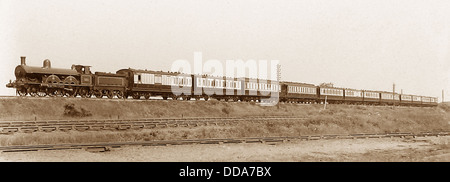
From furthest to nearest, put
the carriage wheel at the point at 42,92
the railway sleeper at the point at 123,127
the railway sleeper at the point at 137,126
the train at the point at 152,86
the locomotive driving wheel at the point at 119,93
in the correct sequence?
the locomotive driving wheel at the point at 119,93 < the carriage wheel at the point at 42,92 < the train at the point at 152,86 < the railway sleeper at the point at 137,126 < the railway sleeper at the point at 123,127

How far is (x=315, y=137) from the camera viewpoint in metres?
19.7

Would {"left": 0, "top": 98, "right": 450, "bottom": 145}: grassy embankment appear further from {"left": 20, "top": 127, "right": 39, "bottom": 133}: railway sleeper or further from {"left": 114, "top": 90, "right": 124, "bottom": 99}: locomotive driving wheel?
{"left": 114, "top": 90, "right": 124, "bottom": 99}: locomotive driving wheel

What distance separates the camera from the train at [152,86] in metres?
26.5

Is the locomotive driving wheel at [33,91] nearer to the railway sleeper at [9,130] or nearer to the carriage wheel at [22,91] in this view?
the carriage wheel at [22,91]

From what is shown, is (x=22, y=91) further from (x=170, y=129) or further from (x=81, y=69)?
(x=170, y=129)

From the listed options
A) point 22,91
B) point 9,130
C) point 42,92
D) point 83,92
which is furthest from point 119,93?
point 9,130

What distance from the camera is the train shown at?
2645 centimetres

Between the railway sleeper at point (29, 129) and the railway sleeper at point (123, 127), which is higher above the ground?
the railway sleeper at point (29, 129)

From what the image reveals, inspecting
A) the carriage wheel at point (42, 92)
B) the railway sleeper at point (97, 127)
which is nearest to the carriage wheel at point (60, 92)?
the carriage wheel at point (42, 92)

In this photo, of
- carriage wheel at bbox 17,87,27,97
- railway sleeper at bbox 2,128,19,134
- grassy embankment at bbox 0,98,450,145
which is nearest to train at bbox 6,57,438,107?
carriage wheel at bbox 17,87,27,97

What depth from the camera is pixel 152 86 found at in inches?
1318
